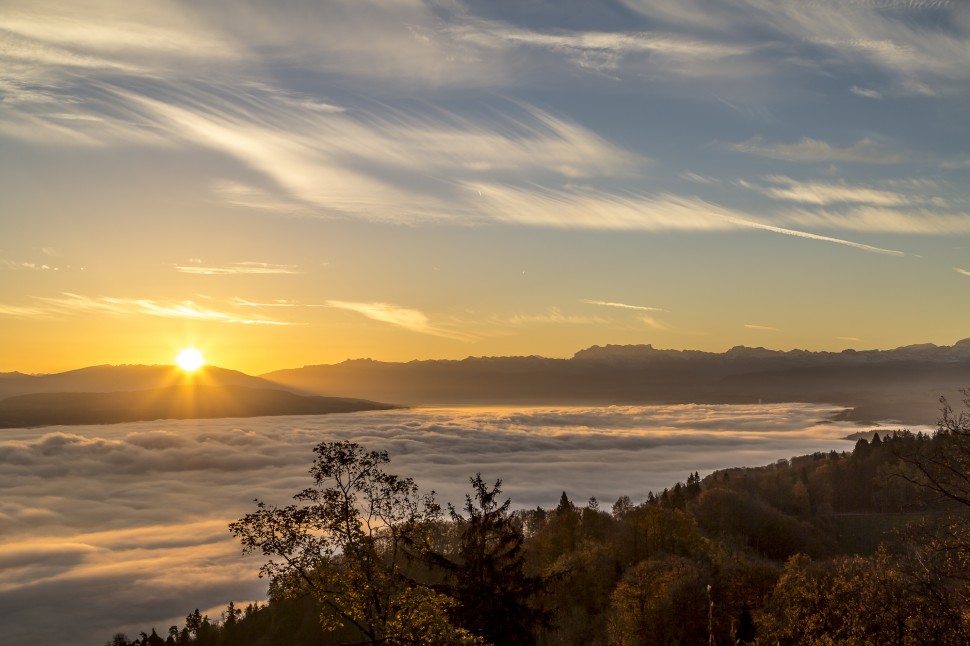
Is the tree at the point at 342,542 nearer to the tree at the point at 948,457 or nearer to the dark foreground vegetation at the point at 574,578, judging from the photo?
the dark foreground vegetation at the point at 574,578

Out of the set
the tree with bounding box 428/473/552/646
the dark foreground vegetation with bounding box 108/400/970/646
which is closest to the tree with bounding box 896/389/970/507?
the dark foreground vegetation with bounding box 108/400/970/646

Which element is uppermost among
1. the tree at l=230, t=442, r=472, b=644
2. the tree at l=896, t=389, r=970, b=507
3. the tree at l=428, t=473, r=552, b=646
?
the tree at l=896, t=389, r=970, b=507

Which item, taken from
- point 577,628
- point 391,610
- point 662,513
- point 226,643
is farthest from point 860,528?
point 391,610

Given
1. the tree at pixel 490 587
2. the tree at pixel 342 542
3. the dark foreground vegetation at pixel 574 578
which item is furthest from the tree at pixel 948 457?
the tree at pixel 490 587

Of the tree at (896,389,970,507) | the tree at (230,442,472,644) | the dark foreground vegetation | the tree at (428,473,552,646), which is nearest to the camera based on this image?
the tree at (896,389,970,507)

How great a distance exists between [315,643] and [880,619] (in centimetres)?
13175

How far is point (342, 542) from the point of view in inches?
979

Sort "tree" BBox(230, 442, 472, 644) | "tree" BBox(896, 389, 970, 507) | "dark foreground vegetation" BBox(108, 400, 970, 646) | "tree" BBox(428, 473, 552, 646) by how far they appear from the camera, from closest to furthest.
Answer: "tree" BBox(896, 389, 970, 507), "dark foreground vegetation" BBox(108, 400, 970, 646), "tree" BBox(230, 442, 472, 644), "tree" BBox(428, 473, 552, 646)

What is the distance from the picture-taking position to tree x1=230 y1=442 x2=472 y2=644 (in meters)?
23.9

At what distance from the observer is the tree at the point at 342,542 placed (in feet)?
78.3

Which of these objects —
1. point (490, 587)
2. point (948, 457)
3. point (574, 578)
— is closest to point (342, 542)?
point (490, 587)

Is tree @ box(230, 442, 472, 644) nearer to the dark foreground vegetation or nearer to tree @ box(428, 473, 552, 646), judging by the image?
the dark foreground vegetation

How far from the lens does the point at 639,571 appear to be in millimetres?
74812

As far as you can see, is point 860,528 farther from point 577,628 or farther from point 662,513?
point 577,628
